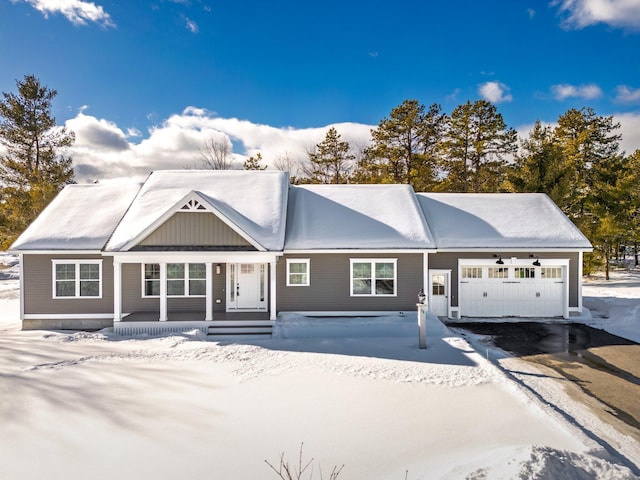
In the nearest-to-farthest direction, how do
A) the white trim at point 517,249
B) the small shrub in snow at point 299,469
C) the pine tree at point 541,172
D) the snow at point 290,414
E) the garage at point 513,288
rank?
the small shrub in snow at point 299,469 → the snow at point 290,414 → the white trim at point 517,249 → the garage at point 513,288 → the pine tree at point 541,172

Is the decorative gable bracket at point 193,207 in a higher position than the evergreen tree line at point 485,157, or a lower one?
lower

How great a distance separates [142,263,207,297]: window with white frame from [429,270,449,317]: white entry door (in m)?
8.88

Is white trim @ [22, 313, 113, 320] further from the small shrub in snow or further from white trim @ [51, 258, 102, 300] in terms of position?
the small shrub in snow

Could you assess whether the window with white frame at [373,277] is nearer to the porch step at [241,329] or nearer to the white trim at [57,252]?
the porch step at [241,329]

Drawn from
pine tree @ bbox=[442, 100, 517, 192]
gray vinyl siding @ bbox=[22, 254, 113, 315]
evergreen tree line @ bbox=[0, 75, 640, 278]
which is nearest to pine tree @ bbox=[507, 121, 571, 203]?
evergreen tree line @ bbox=[0, 75, 640, 278]

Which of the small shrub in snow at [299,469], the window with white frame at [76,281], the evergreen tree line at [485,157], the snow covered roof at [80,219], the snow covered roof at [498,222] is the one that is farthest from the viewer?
the evergreen tree line at [485,157]

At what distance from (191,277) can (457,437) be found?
1104 centimetres

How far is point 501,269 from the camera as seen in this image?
49.0 feet

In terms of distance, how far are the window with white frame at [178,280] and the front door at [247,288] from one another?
1.09m

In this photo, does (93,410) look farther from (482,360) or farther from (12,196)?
(12,196)

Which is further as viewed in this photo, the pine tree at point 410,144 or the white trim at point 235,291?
the pine tree at point 410,144

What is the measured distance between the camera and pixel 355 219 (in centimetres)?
1485

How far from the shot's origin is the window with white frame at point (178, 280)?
1399 centimetres

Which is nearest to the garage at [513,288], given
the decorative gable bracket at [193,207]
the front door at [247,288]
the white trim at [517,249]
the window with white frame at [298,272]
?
the white trim at [517,249]
